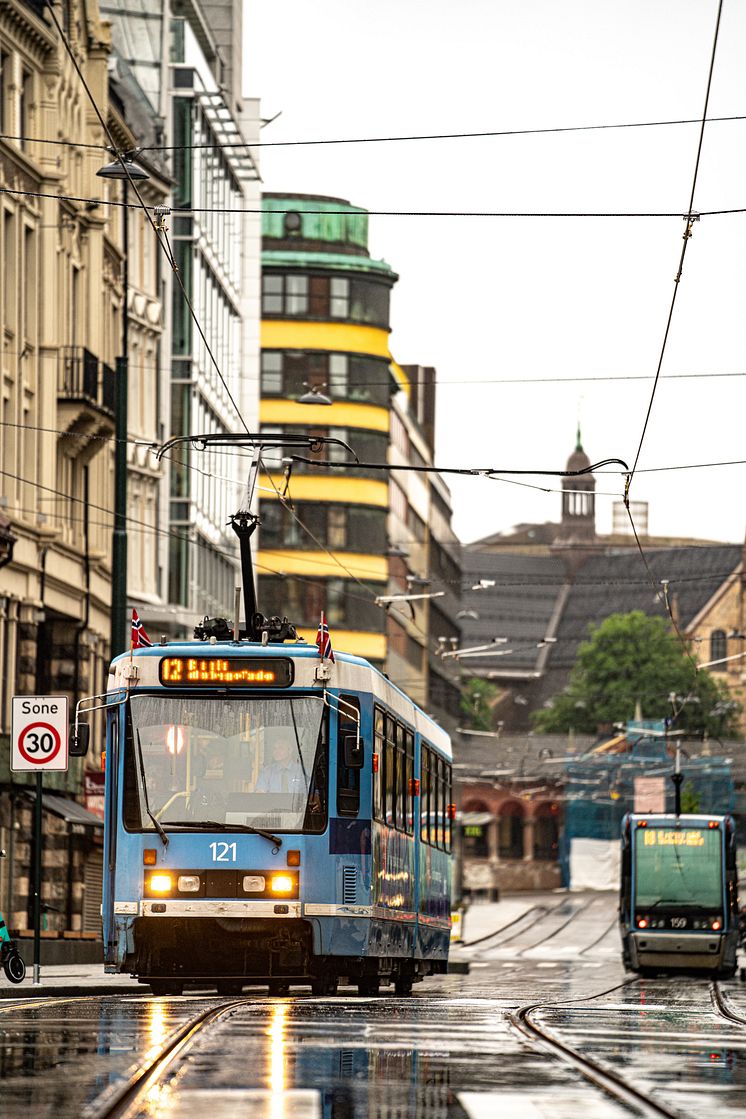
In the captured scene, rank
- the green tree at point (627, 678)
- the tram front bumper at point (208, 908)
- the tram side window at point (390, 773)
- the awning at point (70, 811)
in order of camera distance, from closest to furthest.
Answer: the tram front bumper at point (208, 908), the tram side window at point (390, 773), the awning at point (70, 811), the green tree at point (627, 678)

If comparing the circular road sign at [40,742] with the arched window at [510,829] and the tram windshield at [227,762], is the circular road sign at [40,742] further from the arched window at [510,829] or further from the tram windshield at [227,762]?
the arched window at [510,829]

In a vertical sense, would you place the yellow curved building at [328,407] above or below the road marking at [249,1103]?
above

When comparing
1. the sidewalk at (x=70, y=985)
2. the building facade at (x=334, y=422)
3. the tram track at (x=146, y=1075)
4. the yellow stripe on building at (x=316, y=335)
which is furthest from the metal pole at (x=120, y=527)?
the yellow stripe on building at (x=316, y=335)

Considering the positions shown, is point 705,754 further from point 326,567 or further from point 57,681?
point 57,681

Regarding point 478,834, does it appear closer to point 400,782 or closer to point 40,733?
point 40,733

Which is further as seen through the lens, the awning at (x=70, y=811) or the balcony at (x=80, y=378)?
the balcony at (x=80, y=378)

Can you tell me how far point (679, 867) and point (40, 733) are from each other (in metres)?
23.9

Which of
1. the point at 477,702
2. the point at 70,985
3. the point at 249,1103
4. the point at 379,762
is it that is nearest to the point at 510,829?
the point at 477,702

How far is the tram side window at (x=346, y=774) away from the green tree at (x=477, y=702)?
124 metres

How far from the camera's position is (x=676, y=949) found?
A: 46.3m

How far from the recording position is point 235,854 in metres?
20.9

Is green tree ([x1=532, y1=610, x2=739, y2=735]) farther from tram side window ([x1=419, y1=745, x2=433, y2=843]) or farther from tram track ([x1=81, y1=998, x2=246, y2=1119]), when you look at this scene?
tram track ([x1=81, y1=998, x2=246, y2=1119])

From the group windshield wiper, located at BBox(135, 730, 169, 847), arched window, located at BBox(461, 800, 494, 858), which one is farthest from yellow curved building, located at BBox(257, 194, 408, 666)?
windshield wiper, located at BBox(135, 730, 169, 847)

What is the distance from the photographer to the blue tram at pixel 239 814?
20.9 meters
